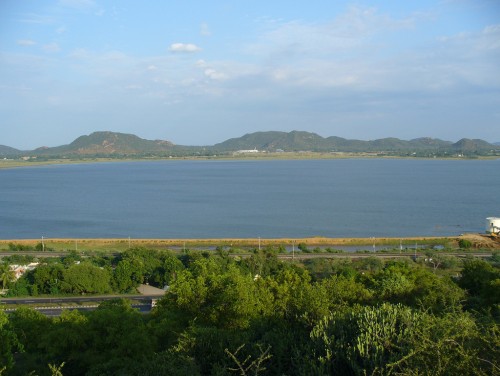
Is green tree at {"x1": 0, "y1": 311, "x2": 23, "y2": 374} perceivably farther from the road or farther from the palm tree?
the palm tree

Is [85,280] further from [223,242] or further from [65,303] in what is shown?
[223,242]

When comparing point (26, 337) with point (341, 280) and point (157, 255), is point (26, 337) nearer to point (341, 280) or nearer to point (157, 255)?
point (341, 280)

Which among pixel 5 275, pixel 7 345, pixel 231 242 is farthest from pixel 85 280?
pixel 231 242

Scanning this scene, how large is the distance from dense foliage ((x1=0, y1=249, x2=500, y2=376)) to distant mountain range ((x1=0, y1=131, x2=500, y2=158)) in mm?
123045

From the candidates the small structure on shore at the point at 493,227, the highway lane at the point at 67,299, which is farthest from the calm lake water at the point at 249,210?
the highway lane at the point at 67,299

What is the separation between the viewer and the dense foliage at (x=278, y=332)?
151 inches

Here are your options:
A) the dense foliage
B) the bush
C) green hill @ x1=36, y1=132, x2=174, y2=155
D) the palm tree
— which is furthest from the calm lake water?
green hill @ x1=36, y1=132, x2=174, y2=155

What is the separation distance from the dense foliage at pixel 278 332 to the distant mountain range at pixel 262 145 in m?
123

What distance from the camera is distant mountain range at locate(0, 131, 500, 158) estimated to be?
139 m

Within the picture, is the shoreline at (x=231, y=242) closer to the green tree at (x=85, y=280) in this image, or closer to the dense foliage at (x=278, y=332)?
the green tree at (x=85, y=280)

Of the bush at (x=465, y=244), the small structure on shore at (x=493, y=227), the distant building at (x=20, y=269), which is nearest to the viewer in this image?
the distant building at (x=20, y=269)

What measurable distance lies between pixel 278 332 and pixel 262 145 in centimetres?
15716

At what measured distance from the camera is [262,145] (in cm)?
16138

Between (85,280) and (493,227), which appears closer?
(85,280)
